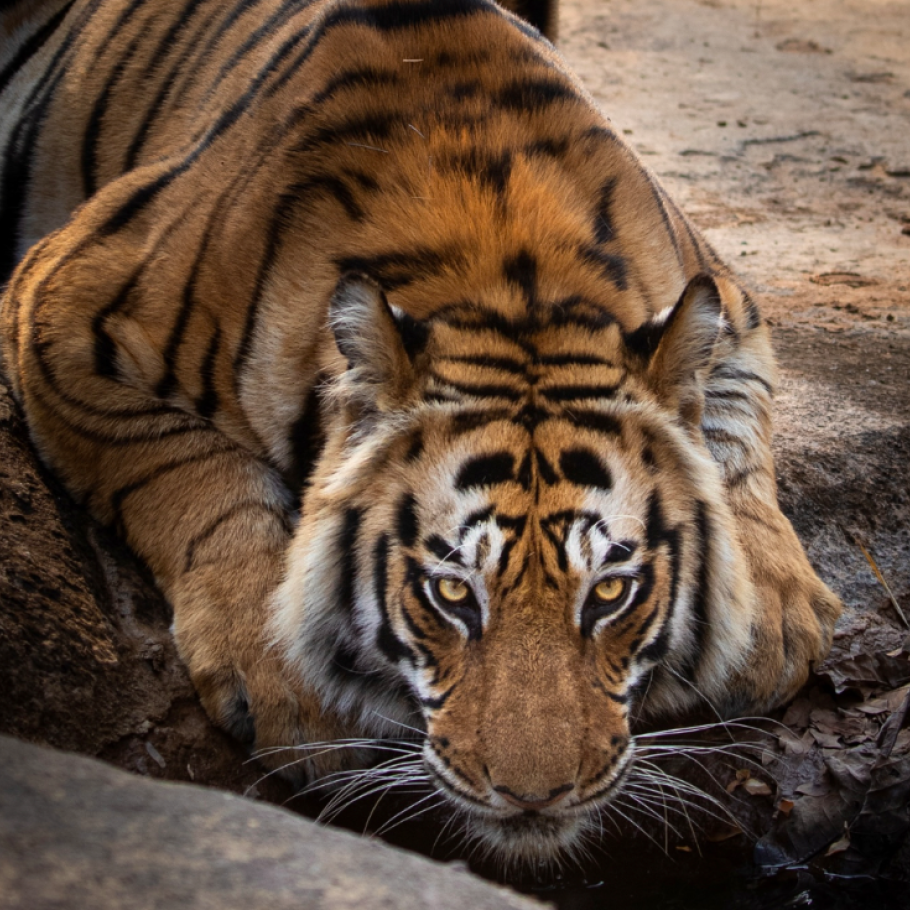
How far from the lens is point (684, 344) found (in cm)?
186

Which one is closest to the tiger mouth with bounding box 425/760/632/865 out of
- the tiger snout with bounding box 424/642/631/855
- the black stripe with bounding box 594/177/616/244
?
the tiger snout with bounding box 424/642/631/855

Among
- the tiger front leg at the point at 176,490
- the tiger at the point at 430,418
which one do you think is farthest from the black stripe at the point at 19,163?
the tiger front leg at the point at 176,490

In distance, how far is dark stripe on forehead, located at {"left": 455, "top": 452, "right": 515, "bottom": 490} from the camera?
1.77 meters

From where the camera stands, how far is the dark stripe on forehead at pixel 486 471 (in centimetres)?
177

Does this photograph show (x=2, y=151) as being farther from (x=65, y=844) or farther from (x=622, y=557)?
(x=65, y=844)

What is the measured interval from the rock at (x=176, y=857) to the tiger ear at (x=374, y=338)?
78 centimetres

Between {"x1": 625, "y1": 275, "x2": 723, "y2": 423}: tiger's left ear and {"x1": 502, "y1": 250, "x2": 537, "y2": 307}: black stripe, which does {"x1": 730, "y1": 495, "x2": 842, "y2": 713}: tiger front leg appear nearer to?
{"x1": 625, "y1": 275, "x2": 723, "y2": 423}: tiger's left ear

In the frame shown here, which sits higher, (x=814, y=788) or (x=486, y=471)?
(x=486, y=471)

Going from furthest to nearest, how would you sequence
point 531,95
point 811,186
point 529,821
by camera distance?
1. point 811,186
2. point 531,95
3. point 529,821

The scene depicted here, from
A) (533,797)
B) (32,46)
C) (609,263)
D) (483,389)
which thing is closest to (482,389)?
(483,389)

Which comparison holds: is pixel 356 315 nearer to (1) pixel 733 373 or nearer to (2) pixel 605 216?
(2) pixel 605 216

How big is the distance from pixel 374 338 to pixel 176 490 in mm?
626

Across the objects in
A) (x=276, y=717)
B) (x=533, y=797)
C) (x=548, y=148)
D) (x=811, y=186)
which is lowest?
(x=811, y=186)

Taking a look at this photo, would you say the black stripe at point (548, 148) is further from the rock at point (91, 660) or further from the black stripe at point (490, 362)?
the rock at point (91, 660)
